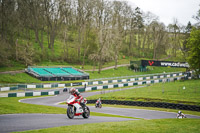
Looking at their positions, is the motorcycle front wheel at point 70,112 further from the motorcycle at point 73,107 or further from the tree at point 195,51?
the tree at point 195,51

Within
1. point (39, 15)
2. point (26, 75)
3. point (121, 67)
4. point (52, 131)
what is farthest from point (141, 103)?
point (39, 15)

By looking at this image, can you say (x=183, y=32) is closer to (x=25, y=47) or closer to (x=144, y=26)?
(x=144, y=26)

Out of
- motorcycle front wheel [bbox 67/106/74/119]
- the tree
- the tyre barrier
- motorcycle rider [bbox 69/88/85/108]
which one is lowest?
the tyre barrier

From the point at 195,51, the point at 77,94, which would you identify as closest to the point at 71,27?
the point at 195,51

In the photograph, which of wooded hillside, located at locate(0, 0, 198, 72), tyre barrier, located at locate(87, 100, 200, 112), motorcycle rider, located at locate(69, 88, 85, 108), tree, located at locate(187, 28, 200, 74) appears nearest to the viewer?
motorcycle rider, located at locate(69, 88, 85, 108)

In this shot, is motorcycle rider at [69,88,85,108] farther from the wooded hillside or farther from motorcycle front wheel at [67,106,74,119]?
the wooded hillside

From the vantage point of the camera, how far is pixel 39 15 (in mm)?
72312

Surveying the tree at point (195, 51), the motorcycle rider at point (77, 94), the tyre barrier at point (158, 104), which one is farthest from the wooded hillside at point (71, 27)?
the motorcycle rider at point (77, 94)

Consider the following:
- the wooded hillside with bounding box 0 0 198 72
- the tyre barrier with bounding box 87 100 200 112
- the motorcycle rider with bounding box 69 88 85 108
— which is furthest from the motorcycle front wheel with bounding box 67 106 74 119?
the wooded hillside with bounding box 0 0 198 72

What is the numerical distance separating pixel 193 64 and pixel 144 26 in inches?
2159

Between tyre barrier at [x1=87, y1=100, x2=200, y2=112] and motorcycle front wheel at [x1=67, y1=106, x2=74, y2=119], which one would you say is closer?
motorcycle front wheel at [x1=67, y1=106, x2=74, y2=119]

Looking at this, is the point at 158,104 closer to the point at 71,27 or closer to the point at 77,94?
the point at 77,94

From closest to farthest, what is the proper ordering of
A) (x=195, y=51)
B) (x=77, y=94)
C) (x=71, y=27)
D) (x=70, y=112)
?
(x=70, y=112) < (x=77, y=94) < (x=195, y=51) < (x=71, y=27)

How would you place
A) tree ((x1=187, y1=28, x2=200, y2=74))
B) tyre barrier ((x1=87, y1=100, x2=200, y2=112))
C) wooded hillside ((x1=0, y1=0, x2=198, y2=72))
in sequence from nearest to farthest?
tyre barrier ((x1=87, y1=100, x2=200, y2=112)) < tree ((x1=187, y1=28, x2=200, y2=74)) < wooded hillside ((x1=0, y1=0, x2=198, y2=72))
